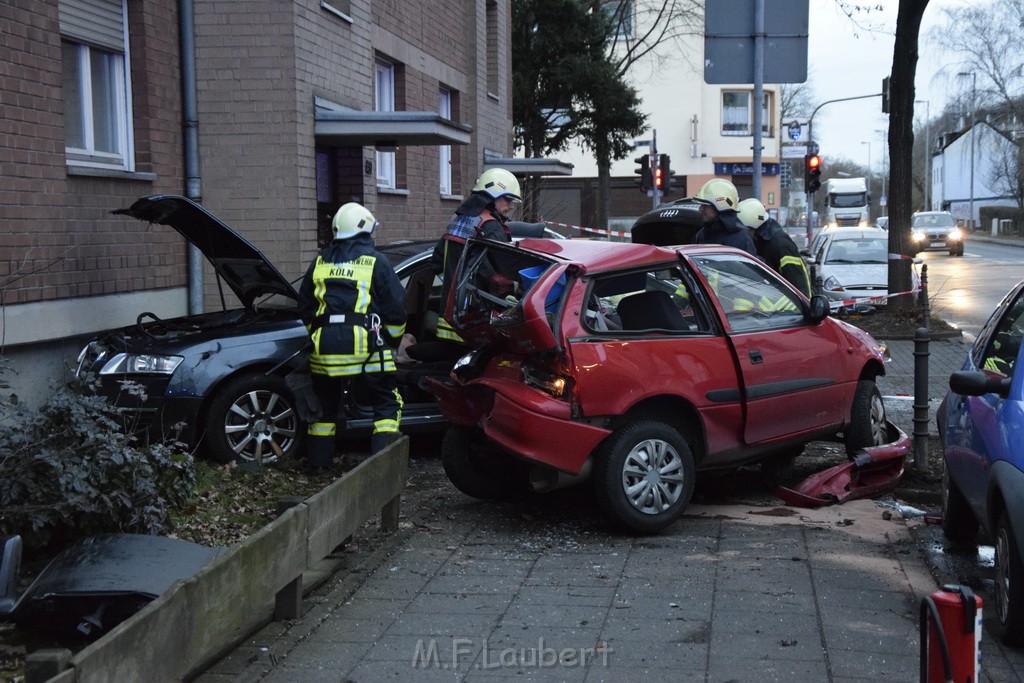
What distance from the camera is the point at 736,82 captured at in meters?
11.3

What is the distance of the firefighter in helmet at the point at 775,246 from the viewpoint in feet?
30.8

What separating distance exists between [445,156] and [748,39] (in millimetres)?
8825

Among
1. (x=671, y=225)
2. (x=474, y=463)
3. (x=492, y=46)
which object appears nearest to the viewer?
(x=474, y=463)

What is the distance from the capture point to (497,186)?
319 inches

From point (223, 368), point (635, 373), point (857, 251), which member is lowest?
point (223, 368)

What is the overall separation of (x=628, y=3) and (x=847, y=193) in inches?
873

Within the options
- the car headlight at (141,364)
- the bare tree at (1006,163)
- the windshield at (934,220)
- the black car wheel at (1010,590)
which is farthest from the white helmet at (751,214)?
the bare tree at (1006,163)

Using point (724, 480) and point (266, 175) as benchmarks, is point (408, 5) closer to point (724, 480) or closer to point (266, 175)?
point (266, 175)

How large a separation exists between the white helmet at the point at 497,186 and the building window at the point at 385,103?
7585 millimetres

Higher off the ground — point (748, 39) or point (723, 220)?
point (748, 39)

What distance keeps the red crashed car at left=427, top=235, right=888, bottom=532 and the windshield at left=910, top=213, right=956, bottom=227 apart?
39283mm

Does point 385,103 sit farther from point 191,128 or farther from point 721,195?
point 721,195

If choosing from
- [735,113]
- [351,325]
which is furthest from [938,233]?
[351,325]

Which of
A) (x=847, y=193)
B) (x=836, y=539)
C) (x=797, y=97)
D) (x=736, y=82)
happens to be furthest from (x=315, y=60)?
(x=797, y=97)
